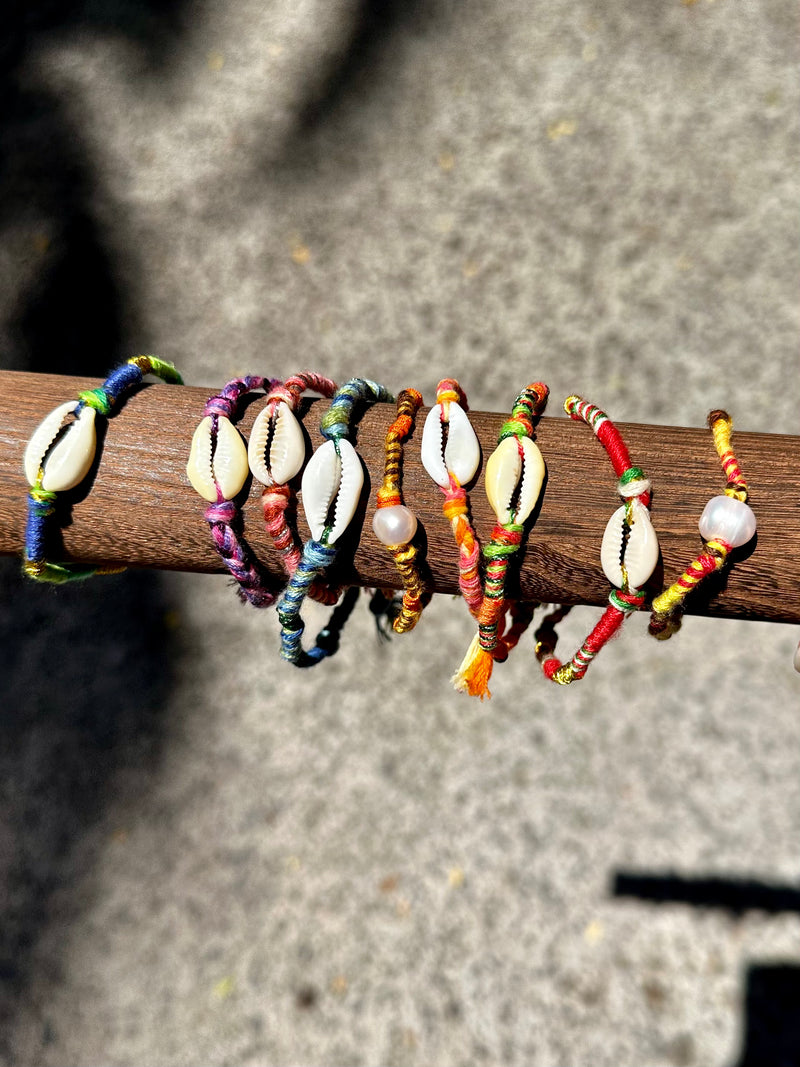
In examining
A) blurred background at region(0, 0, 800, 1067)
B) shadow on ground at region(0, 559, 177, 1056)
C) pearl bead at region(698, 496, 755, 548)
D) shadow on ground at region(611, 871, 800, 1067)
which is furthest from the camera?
shadow on ground at region(0, 559, 177, 1056)

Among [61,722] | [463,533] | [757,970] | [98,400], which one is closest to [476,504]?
[463,533]

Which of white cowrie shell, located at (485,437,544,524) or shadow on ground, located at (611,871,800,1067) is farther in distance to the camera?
shadow on ground, located at (611,871,800,1067)

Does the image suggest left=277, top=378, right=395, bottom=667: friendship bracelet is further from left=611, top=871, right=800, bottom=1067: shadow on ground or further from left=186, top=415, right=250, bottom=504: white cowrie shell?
left=611, top=871, right=800, bottom=1067: shadow on ground

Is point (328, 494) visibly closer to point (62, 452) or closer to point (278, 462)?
point (278, 462)

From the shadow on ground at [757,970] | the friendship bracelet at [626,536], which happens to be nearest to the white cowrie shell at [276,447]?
the friendship bracelet at [626,536]

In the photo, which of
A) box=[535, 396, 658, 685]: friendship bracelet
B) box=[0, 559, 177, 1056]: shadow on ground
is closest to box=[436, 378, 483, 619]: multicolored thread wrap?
box=[535, 396, 658, 685]: friendship bracelet

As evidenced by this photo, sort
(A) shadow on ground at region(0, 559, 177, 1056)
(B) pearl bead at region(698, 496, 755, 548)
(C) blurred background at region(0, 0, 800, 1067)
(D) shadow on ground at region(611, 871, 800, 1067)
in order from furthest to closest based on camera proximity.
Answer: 1. (A) shadow on ground at region(0, 559, 177, 1056)
2. (C) blurred background at region(0, 0, 800, 1067)
3. (D) shadow on ground at region(611, 871, 800, 1067)
4. (B) pearl bead at region(698, 496, 755, 548)
